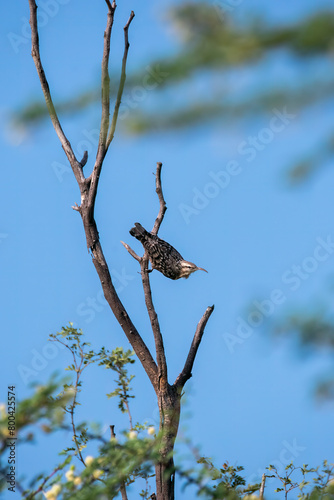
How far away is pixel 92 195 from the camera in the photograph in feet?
12.5

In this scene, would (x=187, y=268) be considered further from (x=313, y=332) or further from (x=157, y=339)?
(x=313, y=332)

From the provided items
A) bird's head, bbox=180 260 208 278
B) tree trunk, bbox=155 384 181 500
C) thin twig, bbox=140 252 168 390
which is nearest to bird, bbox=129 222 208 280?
bird's head, bbox=180 260 208 278

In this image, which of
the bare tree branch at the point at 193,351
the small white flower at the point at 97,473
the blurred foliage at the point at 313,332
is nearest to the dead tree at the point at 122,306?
the bare tree branch at the point at 193,351

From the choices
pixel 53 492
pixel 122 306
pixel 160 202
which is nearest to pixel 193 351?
pixel 122 306

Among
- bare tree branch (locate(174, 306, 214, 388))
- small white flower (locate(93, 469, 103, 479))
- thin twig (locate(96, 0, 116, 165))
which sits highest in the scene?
thin twig (locate(96, 0, 116, 165))

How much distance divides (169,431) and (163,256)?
111cm

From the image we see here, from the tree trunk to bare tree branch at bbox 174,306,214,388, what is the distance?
0.08 meters

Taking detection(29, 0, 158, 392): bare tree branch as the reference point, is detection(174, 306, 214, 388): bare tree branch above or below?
below

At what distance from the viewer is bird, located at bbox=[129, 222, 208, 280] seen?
3941mm

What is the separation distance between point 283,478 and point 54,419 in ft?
7.04

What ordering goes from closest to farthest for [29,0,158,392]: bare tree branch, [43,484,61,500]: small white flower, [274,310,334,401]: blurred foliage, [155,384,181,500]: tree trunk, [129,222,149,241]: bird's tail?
[274,310,334,401]: blurred foliage → [43,484,61,500]: small white flower → [155,384,181,500]: tree trunk → [29,0,158,392]: bare tree branch → [129,222,149,241]: bird's tail

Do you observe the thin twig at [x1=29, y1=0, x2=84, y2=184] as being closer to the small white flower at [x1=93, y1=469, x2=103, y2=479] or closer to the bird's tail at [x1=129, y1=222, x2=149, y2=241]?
the bird's tail at [x1=129, y1=222, x2=149, y2=241]

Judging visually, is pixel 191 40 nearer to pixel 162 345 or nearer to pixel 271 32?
pixel 271 32

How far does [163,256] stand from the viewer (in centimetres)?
396
